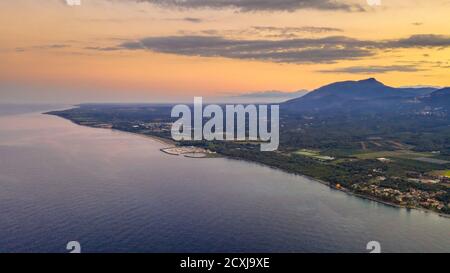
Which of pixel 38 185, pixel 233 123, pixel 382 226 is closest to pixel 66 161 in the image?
pixel 38 185

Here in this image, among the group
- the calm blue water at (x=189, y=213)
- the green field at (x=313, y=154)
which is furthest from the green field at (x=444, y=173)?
the calm blue water at (x=189, y=213)

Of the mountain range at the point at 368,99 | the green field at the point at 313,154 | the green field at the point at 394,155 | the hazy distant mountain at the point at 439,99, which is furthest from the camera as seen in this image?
the mountain range at the point at 368,99

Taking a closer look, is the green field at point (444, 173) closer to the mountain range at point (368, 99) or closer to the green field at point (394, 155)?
the green field at point (394, 155)

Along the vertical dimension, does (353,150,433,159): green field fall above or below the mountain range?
below

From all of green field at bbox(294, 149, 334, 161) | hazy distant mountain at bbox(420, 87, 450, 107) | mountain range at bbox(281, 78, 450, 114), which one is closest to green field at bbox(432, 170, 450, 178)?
green field at bbox(294, 149, 334, 161)

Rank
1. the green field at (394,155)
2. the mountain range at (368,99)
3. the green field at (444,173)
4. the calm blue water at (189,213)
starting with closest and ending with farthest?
the calm blue water at (189,213) → the green field at (444,173) → the green field at (394,155) → the mountain range at (368,99)

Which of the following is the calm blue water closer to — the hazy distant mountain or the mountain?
the hazy distant mountain
